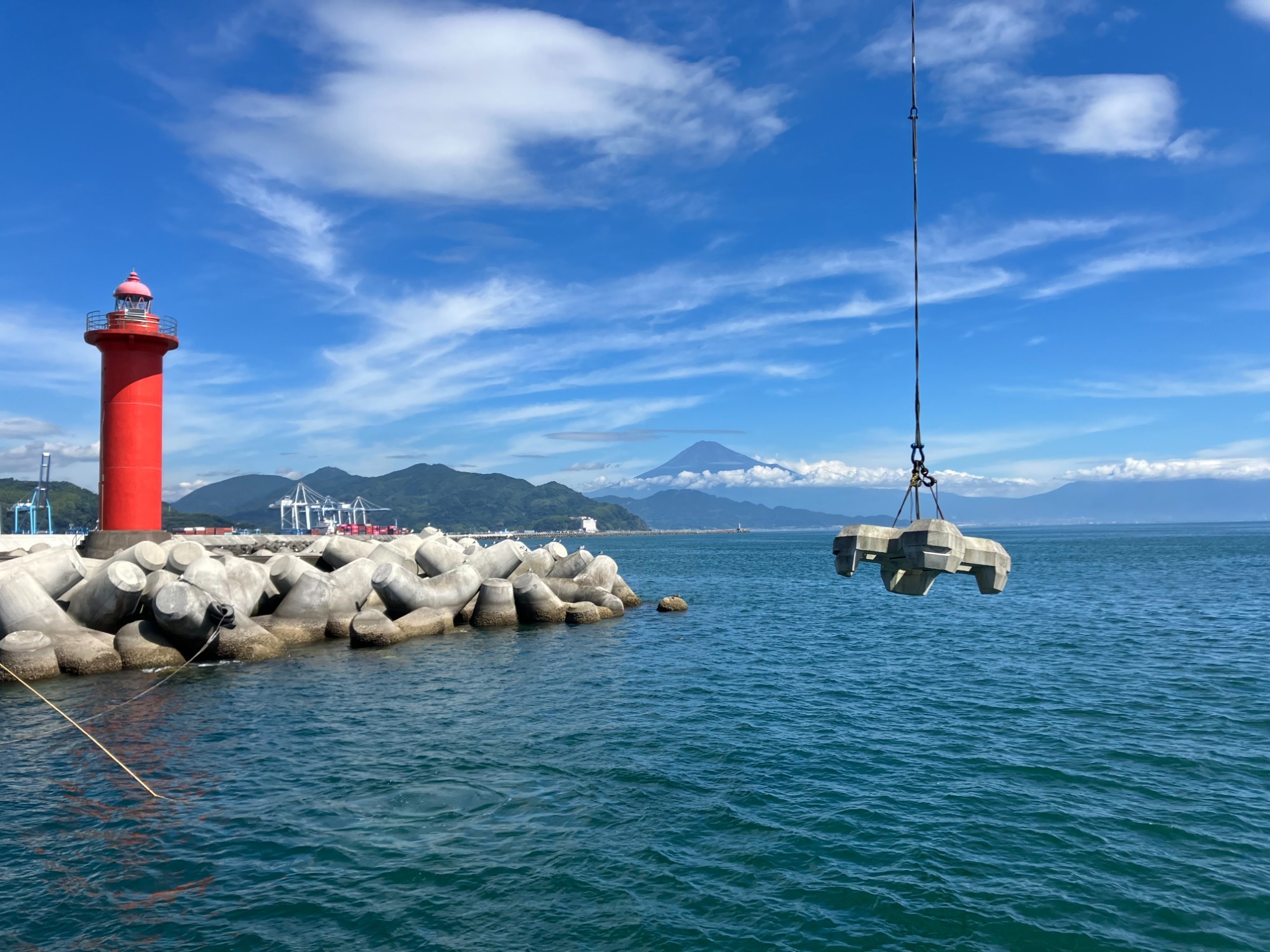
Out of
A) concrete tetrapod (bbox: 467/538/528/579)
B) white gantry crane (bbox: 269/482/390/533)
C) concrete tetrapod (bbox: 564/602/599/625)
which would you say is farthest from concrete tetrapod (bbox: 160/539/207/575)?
white gantry crane (bbox: 269/482/390/533)

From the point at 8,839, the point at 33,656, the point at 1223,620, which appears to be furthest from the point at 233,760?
the point at 1223,620

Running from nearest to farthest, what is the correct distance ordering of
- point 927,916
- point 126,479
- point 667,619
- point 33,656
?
point 927,916 → point 33,656 → point 126,479 → point 667,619

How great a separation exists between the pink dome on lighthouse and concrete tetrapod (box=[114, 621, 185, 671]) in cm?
1498

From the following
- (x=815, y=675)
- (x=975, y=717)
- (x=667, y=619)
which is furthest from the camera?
(x=667, y=619)

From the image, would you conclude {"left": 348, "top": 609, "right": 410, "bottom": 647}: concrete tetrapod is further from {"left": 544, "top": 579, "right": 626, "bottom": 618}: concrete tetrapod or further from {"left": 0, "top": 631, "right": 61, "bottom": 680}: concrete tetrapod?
{"left": 544, "top": 579, "right": 626, "bottom": 618}: concrete tetrapod

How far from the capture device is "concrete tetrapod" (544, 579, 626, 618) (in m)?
28.6

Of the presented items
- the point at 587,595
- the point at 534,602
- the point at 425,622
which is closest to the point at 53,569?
the point at 425,622

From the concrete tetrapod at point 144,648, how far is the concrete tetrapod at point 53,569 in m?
2.51

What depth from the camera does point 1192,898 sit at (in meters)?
7.63

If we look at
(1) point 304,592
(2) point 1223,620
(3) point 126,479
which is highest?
(3) point 126,479

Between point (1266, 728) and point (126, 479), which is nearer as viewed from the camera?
point (1266, 728)

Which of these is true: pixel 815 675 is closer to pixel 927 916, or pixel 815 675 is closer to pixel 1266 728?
pixel 1266 728

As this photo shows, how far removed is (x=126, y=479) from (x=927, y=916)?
28.9 m

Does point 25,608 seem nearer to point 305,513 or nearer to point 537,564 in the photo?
point 537,564
